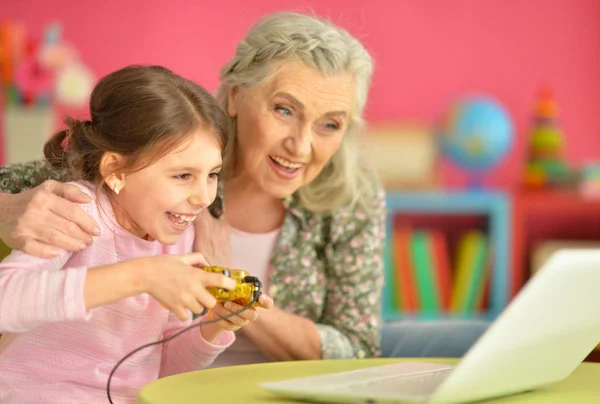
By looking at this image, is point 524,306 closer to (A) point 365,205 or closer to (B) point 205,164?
(B) point 205,164

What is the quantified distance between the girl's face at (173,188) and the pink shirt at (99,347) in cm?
6

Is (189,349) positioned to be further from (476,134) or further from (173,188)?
(476,134)

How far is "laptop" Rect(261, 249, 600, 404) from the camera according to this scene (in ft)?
3.12

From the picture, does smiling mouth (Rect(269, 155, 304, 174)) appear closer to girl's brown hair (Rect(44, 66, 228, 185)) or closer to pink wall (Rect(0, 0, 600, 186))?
girl's brown hair (Rect(44, 66, 228, 185))

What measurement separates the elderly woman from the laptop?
2.13ft

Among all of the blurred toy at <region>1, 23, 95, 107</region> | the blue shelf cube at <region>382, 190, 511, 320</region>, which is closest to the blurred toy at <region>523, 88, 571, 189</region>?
the blue shelf cube at <region>382, 190, 511, 320</region>

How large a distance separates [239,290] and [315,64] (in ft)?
2.33

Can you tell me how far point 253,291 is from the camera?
120 cm

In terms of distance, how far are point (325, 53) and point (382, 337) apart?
633mm

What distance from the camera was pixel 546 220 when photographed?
168 inches

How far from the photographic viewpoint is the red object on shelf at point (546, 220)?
381cm

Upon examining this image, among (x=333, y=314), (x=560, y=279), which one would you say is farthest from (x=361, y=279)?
(x=560, y=279)

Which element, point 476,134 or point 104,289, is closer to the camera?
point 104,289

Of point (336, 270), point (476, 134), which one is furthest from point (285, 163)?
point (476, 134)
